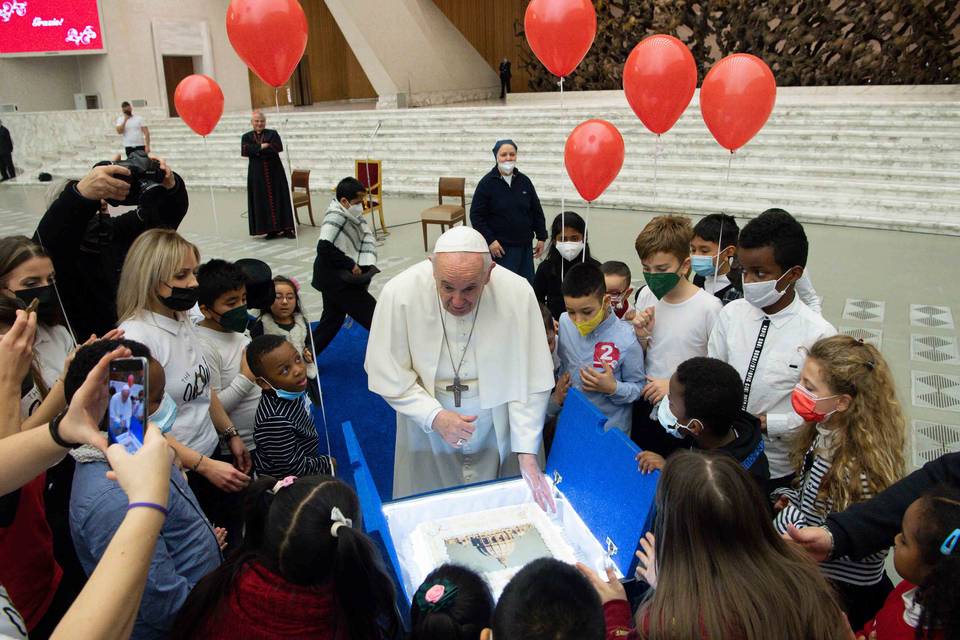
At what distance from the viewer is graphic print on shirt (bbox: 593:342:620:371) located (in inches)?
104

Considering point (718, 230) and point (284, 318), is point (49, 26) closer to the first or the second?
point (284, 318)

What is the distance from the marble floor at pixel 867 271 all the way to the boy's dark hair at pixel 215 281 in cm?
285

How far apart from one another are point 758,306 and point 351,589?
183 centimetres

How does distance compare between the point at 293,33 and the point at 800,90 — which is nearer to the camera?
the point at 293,33

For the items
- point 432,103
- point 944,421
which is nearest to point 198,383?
point 944,421

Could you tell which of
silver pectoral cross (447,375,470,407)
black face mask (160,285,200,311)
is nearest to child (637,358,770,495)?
silver pectoral cross (447,375,470,407)

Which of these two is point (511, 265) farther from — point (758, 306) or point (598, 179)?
point (758, 306)

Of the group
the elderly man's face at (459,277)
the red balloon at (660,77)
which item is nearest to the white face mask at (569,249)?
the red balloon at (660,77)

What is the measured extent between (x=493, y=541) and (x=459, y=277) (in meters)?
0.89

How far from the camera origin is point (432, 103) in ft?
57.3

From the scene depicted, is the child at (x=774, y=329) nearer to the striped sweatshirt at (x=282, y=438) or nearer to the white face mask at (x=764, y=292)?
the white face mask at (x=764, y=292)

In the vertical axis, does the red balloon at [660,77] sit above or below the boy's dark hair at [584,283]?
above

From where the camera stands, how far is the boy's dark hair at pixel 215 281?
278 centimetres

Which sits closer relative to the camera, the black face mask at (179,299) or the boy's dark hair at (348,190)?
the black face mask at (179,299)
